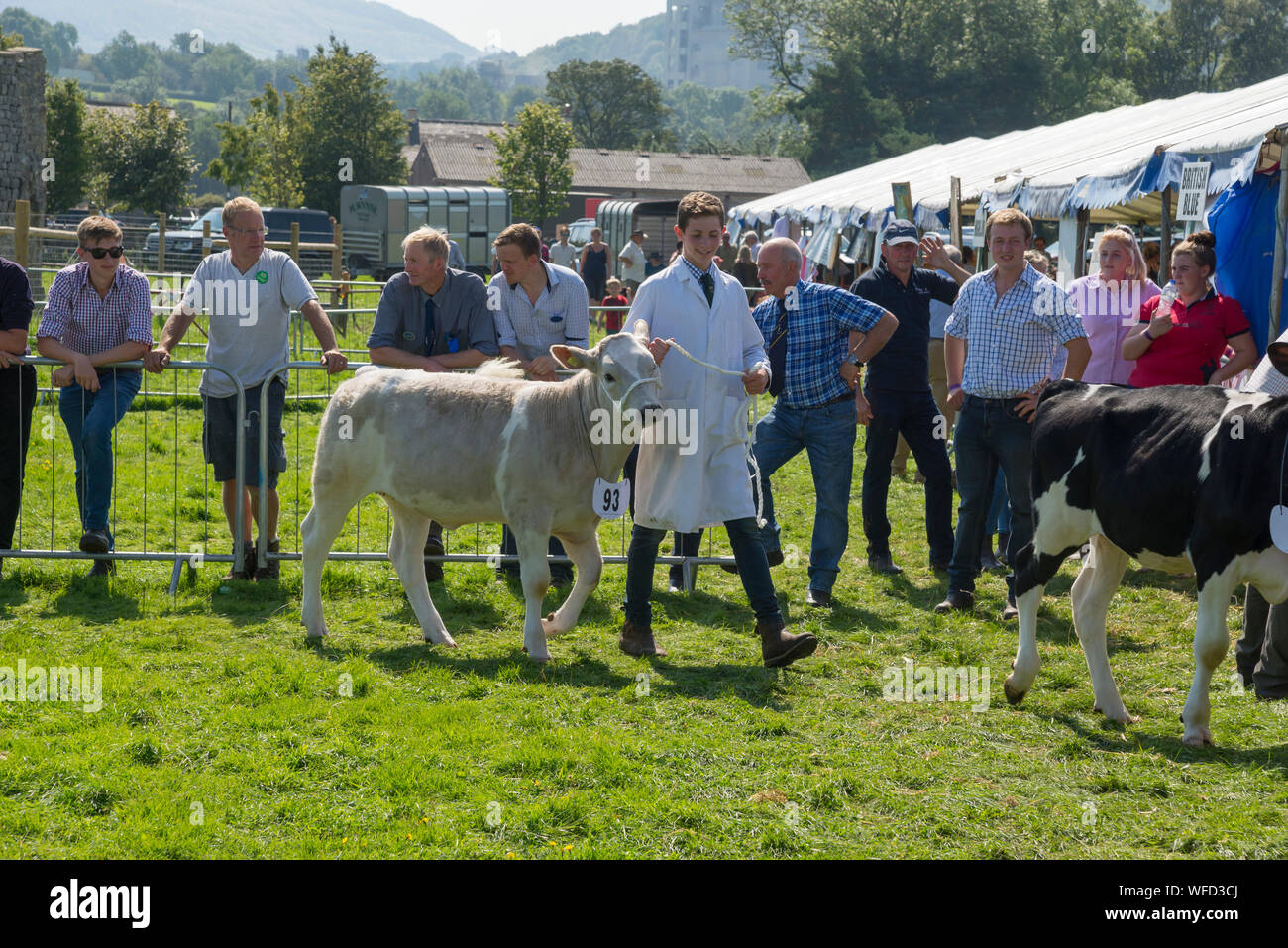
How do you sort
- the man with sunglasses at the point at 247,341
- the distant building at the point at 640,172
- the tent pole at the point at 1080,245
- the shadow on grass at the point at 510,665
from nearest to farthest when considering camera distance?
the shadow on grass at the point at 510,665 < the man with sunglasses at the point at 247,341 < the tent pole at the point at 1080,245 < the distant building at the point at 640,172

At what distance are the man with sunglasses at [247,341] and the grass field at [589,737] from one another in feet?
2.20

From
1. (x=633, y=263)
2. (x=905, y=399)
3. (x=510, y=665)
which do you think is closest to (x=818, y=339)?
(x=905, y=399)

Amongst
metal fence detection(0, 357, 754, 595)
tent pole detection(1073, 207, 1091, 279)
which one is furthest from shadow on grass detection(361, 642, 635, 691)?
tent pole detection(1073, 207, 1091, 279)

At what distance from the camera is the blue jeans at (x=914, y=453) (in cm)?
924

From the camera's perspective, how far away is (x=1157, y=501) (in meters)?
5.67

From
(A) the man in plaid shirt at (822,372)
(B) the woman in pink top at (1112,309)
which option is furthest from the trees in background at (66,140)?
(B) the woman in pink top at (1112,309)

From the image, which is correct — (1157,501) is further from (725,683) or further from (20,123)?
(20,123)

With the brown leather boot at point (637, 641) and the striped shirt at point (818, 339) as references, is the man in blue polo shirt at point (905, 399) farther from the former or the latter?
the brown leather boot at point (637, 641)

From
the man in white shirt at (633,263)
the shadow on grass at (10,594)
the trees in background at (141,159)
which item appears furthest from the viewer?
the trees in background at (141,159)

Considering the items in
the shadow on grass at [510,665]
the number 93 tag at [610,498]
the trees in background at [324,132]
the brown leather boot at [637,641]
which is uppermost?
the trees in background at [324,132]

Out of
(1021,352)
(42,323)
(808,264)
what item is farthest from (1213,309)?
(808,264)

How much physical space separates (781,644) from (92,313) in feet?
17.0
